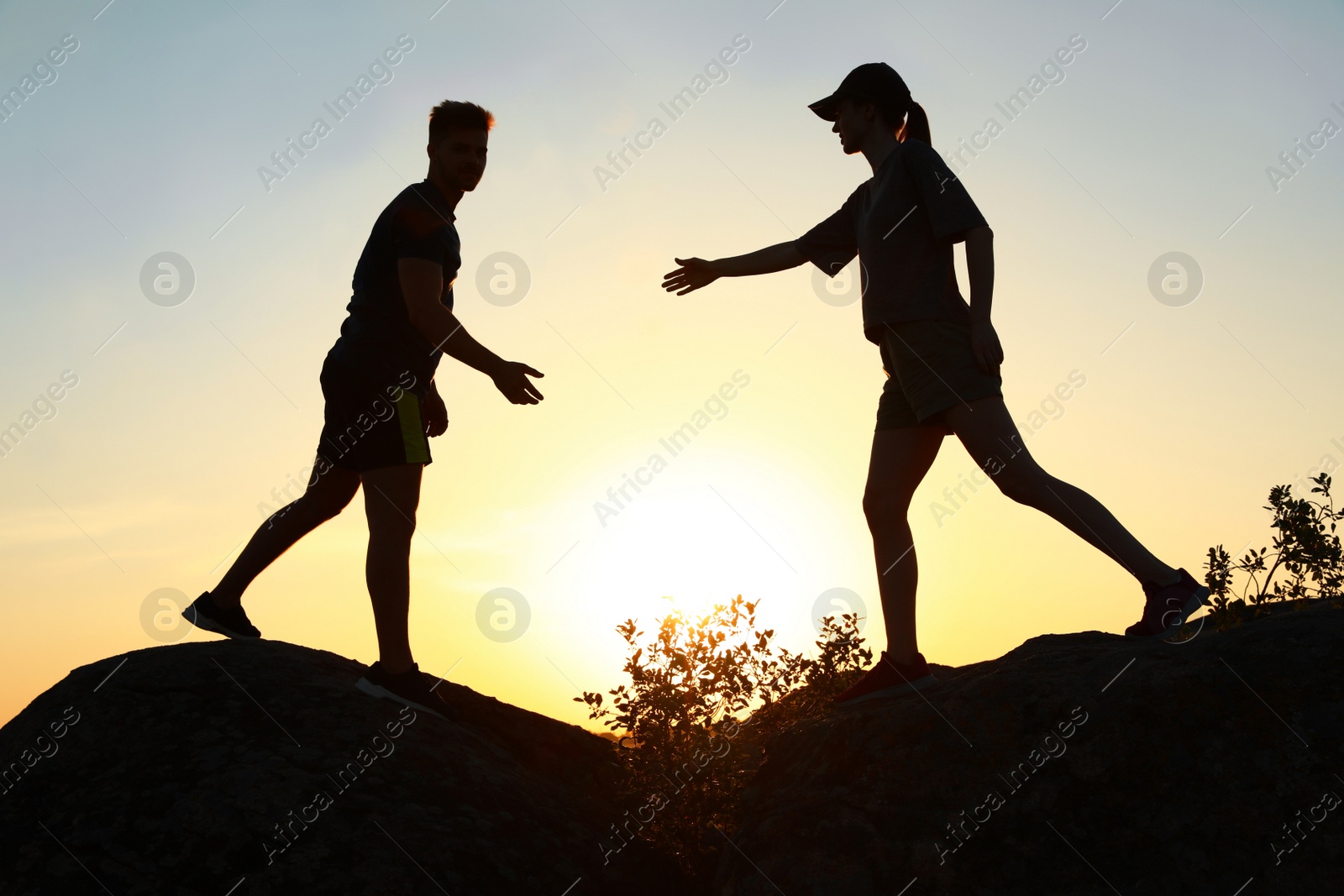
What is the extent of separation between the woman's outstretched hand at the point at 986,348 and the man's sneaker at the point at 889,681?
4.41 ft

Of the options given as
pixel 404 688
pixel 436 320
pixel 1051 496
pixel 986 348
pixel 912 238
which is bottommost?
pixel 1051 496

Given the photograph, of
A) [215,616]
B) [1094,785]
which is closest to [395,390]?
[215,616]

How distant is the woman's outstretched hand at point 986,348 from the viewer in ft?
13.5

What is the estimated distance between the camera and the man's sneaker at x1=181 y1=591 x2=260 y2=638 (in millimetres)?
4859

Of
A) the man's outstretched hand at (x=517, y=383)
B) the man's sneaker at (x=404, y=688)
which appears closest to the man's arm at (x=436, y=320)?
the man's outstretched hand at (x=517, y=383)

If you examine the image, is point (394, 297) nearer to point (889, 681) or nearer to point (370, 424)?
point (370, 424)

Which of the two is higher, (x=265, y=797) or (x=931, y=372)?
(x=265, y=797)

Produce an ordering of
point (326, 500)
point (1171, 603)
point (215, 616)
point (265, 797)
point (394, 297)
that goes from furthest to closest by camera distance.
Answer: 1. point (215, 616)
2. point (326, 500)
3. point (394, 297)
4. point (1171, 603)
5. point (265, 797)

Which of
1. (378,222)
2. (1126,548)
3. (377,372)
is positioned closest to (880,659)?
(1126,548)

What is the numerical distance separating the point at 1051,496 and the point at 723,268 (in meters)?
2.18

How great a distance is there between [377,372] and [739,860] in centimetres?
266

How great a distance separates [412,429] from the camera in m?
4.46

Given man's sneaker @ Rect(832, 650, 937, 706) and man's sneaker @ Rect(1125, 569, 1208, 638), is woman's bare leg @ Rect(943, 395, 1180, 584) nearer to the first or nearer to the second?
man's sneaker @ Rect(1125, 569, 1208, 638)

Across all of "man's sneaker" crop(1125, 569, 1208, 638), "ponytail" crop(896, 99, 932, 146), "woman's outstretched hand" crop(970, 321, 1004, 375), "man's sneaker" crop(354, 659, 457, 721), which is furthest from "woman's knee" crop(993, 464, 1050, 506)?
"man's sneaker" crop(354, 659, 457, 721)
